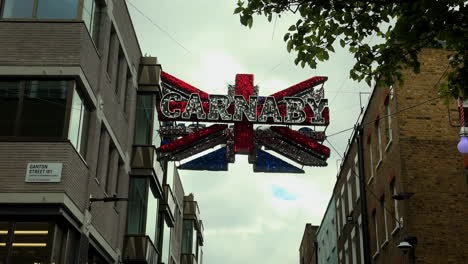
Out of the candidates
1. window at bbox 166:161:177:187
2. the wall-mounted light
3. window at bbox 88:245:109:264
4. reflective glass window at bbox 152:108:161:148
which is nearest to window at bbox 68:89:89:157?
window at bbox 88:245:109:264

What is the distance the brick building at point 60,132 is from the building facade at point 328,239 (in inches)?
858

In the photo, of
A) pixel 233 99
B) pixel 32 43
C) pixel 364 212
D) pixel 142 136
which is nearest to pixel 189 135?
pixel 233 99

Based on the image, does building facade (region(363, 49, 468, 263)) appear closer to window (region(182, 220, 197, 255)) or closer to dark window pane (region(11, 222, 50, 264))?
dark window pane (region(11, 222, 50, 264))

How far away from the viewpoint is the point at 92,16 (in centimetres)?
2141

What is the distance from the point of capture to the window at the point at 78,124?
62.2ft

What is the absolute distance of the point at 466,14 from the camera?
40.4ft

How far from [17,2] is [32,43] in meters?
1.38

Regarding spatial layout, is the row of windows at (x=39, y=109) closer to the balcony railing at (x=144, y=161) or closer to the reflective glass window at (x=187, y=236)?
the balcony railing at (x=144, y=161)

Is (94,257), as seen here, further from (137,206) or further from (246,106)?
(246,106)

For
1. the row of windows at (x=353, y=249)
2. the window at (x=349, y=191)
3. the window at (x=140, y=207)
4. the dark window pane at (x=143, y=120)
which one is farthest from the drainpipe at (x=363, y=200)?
the dark window pane at (x=143, y=120)

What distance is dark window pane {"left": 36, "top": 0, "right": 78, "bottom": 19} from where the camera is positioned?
19719 mm

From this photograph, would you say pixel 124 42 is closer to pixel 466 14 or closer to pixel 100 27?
pixel 100 27

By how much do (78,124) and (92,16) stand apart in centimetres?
374

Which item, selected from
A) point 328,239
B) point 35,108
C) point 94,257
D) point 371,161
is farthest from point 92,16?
point 328,239
